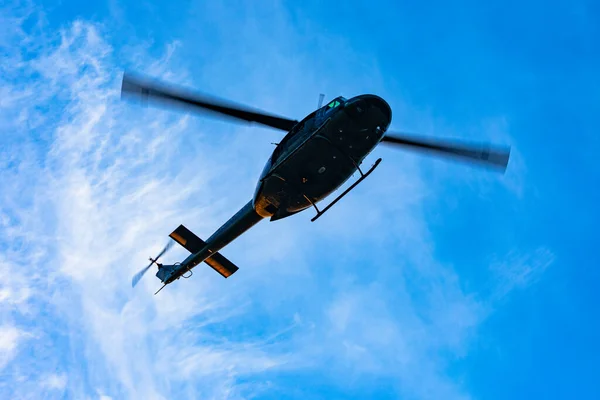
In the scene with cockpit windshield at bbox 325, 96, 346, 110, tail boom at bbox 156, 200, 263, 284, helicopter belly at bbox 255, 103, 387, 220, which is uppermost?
cockpit windshield at bbox 325, 96, 346, 110

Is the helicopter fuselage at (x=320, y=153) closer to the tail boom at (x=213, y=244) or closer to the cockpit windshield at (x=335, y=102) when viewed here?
the cockpit windshield at (x=335, y=102)

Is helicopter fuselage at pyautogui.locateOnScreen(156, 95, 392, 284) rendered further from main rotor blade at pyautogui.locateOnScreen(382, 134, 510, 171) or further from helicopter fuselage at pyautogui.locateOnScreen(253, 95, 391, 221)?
main rotor blade at pyautogui.locateOnScreen(382, 134, 510, 171)

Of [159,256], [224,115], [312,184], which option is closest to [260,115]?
[224,115]

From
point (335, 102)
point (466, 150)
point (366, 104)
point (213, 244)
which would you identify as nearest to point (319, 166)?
point (335, 102)

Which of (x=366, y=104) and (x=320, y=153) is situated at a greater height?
(x=366, y=104)

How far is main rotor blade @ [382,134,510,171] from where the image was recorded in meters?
16.2

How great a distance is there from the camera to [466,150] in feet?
53.8

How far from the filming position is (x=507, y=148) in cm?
1609

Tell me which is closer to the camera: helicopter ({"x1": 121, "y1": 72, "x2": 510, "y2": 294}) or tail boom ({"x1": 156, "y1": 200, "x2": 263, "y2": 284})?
helicopter ({"x1": 121, "y1": 72, "x2": 510, "y2": 294})

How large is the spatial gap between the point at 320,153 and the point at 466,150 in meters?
5.07

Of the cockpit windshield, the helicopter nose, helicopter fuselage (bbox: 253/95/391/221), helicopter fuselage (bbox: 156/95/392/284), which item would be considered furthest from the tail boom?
the helicopter nose

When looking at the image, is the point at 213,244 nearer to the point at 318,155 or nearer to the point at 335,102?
the point at 318,155

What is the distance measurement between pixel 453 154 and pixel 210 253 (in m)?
11.0

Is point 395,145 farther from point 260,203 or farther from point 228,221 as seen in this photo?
point 228,221
